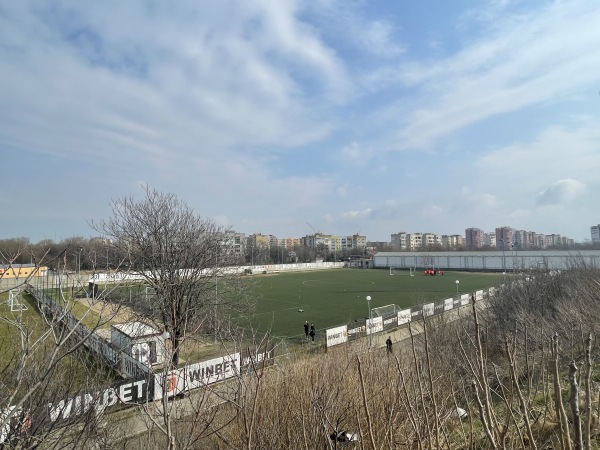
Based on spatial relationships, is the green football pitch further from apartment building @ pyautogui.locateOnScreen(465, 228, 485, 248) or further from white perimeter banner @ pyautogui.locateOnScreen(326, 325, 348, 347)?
apartment building @ pyautogui.locateOnScreen(465, 228, 485, 248)

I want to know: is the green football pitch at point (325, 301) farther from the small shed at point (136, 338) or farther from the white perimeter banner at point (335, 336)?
the small shed at point (136, 338)

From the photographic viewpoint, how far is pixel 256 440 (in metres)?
5.53

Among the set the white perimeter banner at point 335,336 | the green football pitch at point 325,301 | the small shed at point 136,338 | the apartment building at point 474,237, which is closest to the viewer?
the small shed at point 136,338

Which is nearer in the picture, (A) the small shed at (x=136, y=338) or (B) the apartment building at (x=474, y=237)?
(A) the small shed at (x=136, y=338)

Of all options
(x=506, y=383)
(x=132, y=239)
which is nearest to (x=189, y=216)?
(x=132, y=239)

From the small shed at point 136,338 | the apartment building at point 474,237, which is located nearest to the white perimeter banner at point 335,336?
the small shed at point 136,338

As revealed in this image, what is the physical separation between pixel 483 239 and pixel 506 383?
195 meters

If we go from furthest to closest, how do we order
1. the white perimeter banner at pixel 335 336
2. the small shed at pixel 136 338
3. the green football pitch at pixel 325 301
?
the green football pitch at pixel 325 301 < the white perimeter banner at pixel 335 336 < the small shed at pixel 136 338

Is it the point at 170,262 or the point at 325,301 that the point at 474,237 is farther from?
the point at 170,262

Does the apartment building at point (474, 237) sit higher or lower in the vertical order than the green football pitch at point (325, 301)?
higher

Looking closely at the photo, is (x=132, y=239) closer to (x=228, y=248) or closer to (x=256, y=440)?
(x=228, y=248)

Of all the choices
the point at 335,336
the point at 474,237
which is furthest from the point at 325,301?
the point at 474,237

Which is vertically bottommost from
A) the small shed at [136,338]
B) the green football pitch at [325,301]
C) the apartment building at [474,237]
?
the green football pitch at [325,301]

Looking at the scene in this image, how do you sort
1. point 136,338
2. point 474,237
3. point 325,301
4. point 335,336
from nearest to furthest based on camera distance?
point 136,338 → point 335,336 → point 325,301 → point 474,237
